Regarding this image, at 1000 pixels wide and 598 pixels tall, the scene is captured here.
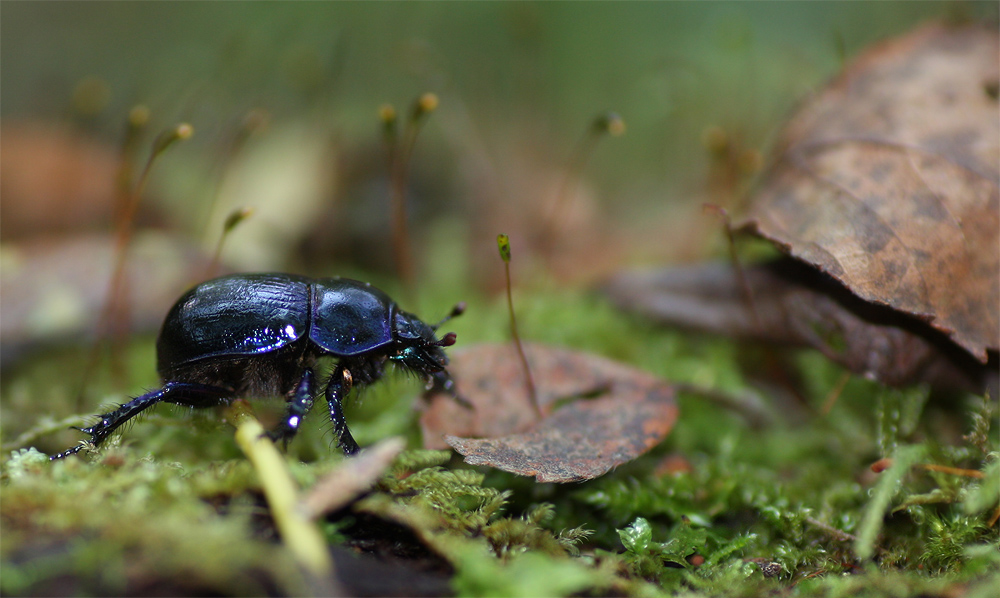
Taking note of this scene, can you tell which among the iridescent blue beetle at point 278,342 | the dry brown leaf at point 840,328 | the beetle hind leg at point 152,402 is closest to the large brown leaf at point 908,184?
the dry brown leaf at point 840,328

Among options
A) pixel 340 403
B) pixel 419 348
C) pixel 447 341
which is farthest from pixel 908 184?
pixel 340 403

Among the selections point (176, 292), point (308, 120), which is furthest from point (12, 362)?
point (308, 120)

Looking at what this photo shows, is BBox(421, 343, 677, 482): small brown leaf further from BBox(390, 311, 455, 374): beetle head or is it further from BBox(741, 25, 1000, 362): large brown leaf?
BBox(741, 25, 1000, 362): large brown leaf

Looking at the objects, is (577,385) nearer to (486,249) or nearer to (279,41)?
(486,249)

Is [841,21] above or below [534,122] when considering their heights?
above

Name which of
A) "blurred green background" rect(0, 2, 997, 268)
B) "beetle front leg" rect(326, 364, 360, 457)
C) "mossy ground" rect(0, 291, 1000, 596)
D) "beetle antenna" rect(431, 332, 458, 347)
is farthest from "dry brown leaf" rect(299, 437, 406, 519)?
"blurred green background" rect(0, 2, 997, 268)

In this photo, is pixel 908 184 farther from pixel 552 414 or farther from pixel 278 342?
pixel 278 342

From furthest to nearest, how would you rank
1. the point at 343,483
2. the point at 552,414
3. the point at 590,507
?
1. the point at 552,414
2. the point at 590,507
3. the point at 343,483
